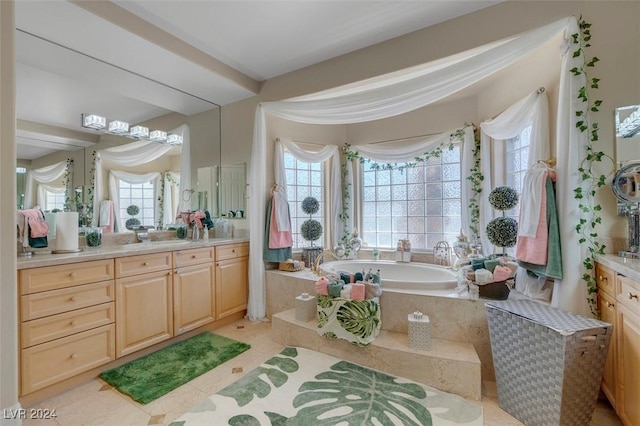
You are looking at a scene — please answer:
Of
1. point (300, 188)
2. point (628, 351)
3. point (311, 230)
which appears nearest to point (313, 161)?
point (300, 188)

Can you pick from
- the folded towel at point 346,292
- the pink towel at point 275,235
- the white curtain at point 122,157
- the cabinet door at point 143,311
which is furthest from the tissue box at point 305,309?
the white curtain at point 122,157

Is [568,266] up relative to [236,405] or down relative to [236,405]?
up

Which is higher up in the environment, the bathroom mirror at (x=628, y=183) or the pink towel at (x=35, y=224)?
the bathroom mirror at (x=628, y=183)

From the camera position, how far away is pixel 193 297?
2654 millimetres

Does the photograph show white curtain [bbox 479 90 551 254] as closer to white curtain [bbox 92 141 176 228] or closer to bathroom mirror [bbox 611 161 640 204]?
bathroom mirror [bbox 611 161 640 204]

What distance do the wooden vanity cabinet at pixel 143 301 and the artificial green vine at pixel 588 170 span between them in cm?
315

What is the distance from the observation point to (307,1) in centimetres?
202

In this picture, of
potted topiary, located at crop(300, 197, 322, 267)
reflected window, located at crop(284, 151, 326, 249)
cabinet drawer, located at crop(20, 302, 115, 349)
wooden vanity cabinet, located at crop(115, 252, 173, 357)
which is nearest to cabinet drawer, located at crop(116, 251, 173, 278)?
wooden vanity cabinet, located at crop(115, 252, 173, 357)

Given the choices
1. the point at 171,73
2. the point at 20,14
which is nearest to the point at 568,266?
the point at 171,73

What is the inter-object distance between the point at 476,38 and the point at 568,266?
5.86 ft

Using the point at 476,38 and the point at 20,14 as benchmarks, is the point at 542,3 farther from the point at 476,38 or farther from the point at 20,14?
the point at 20,14

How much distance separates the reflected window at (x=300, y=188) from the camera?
3773mm

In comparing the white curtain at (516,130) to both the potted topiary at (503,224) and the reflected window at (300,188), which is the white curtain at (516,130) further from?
the reflected window at (300,188)

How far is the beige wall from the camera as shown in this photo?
1.69 meters
